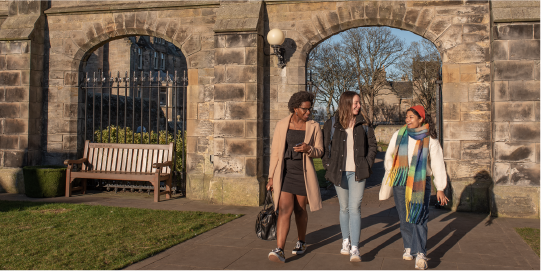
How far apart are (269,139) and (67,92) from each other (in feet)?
14.2

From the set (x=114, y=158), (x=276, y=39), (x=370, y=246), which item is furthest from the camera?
(x=114, y=158)

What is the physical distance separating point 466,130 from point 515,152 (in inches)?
30.2

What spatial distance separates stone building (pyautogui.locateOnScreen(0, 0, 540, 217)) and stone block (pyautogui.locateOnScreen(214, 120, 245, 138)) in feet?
0.06

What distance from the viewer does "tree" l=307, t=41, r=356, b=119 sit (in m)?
33.8

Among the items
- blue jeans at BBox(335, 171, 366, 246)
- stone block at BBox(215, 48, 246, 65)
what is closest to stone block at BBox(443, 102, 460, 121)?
stone block at BBox(215, 48, 246, 65)

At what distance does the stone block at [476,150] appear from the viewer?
23.0ft

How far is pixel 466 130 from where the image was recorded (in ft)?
23.2

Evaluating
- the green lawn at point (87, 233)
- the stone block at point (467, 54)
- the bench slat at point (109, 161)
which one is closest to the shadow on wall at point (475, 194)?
the stone block at point (467, 54)

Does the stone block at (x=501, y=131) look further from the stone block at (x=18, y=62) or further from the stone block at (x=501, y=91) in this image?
the stone block at (x=18, y=62)

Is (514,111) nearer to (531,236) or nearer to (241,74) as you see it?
(531,236)

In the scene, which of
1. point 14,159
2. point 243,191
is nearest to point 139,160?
point 243,191

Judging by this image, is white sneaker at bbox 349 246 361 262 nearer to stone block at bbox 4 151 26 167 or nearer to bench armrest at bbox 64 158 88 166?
bench armrest at bbox 64 158 88 166

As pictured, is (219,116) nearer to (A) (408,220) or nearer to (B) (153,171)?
(B) (153,171)

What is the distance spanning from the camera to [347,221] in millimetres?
4383
